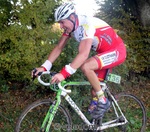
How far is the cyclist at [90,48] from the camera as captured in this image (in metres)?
3.39

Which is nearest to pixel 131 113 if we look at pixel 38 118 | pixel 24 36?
pixel 38 118

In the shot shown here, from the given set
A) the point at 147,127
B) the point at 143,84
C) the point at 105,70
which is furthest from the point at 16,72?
the point at 143,84

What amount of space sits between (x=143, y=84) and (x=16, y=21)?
3.70m

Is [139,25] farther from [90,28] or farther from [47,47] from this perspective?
[90,28]

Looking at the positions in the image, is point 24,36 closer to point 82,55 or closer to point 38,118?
point 38,118

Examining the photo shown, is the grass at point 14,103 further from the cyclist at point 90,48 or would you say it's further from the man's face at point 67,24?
the man's face at point 67,24

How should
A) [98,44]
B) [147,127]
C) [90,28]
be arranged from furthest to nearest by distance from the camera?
[147,127] < [98,44] < [90,28]

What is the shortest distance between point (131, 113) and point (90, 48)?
7.59 ft

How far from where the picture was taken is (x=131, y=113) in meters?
5.34

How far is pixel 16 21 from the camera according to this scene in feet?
17.1

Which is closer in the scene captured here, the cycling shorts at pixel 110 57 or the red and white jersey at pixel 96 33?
the red and white jersey at pixel 96 33

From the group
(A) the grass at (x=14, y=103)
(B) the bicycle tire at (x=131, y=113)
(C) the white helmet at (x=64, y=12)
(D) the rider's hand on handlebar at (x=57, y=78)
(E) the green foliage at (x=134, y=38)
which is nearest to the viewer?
(D) the rider's hand on handlebar at (x=57, y=78)

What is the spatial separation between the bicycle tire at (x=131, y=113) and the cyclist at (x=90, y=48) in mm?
474

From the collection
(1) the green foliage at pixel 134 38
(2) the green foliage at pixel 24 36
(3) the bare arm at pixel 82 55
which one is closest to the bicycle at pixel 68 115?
(3) the bare arm at pixel 82 55
